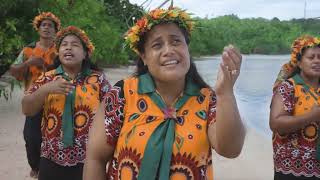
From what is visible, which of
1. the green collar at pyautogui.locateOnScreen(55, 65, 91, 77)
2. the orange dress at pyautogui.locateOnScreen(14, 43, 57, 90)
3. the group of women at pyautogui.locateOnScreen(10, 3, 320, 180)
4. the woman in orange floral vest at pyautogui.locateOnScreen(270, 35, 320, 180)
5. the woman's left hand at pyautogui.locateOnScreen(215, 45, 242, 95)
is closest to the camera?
the woman's left hand at pyautogui.locateOnScreen(215, 45, 242, 95)

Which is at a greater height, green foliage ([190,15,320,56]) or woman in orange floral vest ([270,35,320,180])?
green foliage ([190,15,320,56])

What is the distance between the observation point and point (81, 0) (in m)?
13.4

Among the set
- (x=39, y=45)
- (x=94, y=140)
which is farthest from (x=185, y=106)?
(x=39, y=45)

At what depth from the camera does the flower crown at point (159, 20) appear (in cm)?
249

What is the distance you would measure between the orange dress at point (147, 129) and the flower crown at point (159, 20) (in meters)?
0.21

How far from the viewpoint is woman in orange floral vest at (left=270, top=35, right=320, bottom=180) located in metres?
3.68

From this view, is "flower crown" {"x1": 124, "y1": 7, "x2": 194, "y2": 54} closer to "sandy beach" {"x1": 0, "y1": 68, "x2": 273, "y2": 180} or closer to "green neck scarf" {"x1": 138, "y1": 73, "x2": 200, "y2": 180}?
"green neck scarf" {"x1": 138, "y1": 73, "x2": 200, "y2": 180}

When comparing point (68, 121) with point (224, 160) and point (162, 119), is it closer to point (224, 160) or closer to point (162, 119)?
point (162, 119)

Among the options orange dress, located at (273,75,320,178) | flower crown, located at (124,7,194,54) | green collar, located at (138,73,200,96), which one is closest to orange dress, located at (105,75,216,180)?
green collar, located at (138,73,200,96)

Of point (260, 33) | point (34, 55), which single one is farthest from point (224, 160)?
point (260, 33)

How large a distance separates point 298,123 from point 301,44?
0.73m

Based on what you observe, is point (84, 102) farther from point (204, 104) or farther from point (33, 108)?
point (204, 104)

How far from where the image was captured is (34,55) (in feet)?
16.5

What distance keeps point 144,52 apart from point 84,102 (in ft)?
4.53
